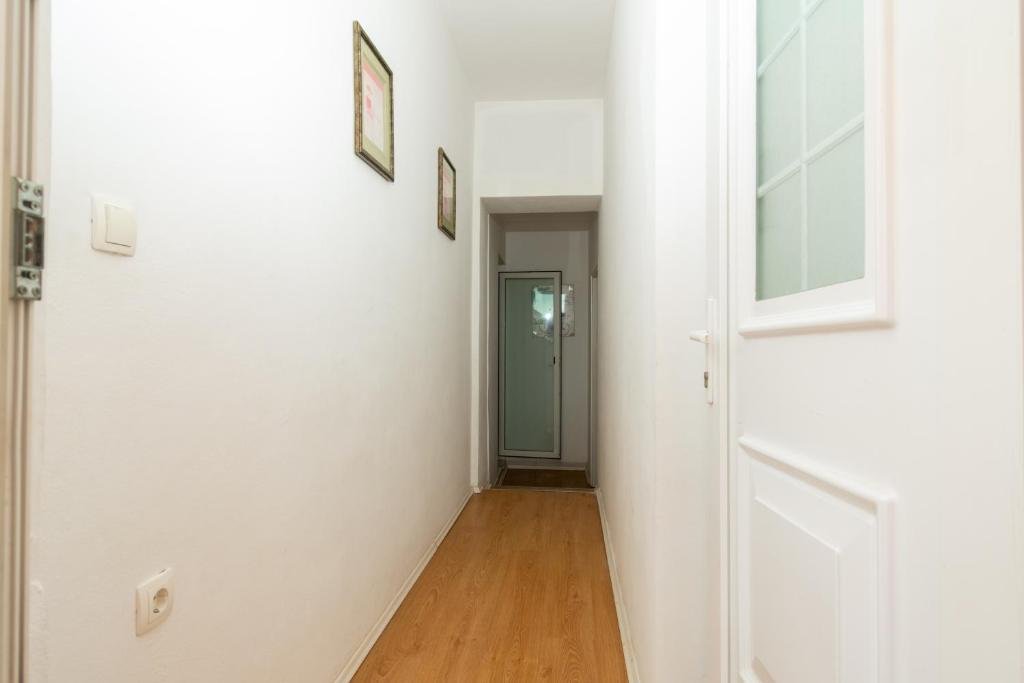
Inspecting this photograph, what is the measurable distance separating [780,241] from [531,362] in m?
4.75

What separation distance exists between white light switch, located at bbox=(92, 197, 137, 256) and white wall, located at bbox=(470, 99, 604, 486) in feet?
9.71

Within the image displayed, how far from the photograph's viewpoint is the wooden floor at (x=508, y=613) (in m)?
1.78

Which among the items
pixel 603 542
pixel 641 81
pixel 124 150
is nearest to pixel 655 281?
pixel 641 81

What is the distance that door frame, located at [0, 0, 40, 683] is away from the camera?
50 centimetres

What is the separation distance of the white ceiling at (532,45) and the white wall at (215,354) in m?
0.99

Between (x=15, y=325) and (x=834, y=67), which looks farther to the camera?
(x=834, y=67)

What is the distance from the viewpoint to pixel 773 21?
83 centimetres

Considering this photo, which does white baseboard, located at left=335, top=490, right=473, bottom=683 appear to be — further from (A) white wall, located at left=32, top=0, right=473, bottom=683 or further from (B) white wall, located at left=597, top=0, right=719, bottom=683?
(B) white wall, located at left=597, top=0, right=719, bottom=683

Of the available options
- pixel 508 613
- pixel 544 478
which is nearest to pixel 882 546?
pixel 508 613

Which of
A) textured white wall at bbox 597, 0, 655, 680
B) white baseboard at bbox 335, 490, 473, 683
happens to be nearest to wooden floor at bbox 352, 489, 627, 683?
white baseboard at bbox 335, 490, 473, 683

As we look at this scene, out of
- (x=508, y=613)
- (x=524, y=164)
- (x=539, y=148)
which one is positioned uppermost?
(x=539, y=148)

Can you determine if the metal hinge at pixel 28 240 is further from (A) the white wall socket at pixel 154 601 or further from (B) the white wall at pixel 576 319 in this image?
(B) the white wall at pixel 576 319

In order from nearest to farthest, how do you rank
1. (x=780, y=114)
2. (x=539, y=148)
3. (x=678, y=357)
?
(x=780, y=114) < (x=678, y=357) < (x=539, y=148)

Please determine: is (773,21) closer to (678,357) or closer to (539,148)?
(678,357)
